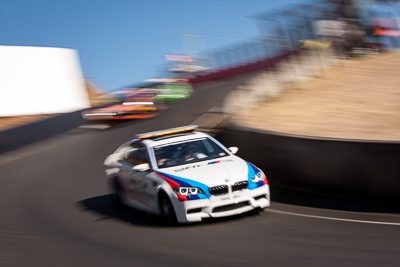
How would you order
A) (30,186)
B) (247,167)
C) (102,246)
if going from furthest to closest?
(30,186) → (247,167) → (102,246)

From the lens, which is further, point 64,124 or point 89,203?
point 64,124

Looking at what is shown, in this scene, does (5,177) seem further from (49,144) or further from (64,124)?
(64,124)

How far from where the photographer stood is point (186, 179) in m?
10.3

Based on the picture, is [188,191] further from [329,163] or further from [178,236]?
[329,163]

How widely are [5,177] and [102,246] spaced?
10.3 metres

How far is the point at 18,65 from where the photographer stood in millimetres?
28188

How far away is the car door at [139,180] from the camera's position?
1095cm

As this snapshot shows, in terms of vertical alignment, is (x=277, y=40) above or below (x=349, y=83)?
above

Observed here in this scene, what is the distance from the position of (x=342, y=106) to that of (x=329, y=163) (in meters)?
8.63

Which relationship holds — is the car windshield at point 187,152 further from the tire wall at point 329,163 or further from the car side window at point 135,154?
the tire wall at point 329,163

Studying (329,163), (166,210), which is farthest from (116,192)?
(329,163)

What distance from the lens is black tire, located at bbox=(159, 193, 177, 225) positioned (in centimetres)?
1026

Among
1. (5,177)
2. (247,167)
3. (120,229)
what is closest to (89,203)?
(120,229)

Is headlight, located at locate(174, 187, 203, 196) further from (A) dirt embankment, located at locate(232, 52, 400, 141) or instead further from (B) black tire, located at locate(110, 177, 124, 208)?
(A) dirt embankment, located at locate(232, 52, 400, 141)
